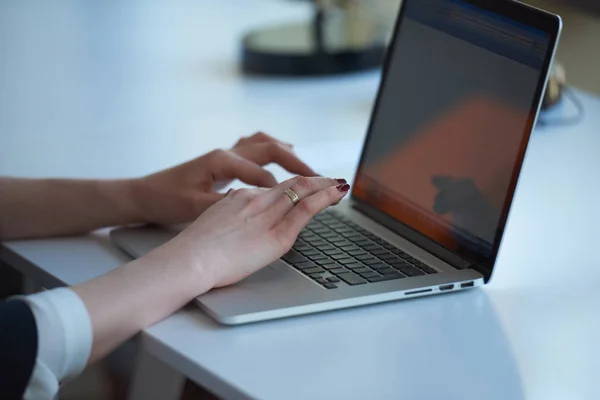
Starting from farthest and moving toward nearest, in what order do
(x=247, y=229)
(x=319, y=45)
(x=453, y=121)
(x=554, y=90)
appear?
(x=319, y=45) → (x=554, y=90) → (x=453, y=121) → (x=247, y=229)

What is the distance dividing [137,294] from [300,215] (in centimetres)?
18

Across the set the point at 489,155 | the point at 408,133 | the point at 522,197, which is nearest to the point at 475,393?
the point at 489,155

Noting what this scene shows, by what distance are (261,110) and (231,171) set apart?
529 mm

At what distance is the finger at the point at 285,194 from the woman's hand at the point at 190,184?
0.10 metres

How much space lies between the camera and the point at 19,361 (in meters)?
0.81

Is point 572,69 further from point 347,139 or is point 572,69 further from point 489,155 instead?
point 489,155

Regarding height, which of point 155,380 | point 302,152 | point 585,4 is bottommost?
point 155,380

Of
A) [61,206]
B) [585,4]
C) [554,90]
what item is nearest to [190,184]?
[61,206]

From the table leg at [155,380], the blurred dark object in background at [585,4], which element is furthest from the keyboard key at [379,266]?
the blurred dark object in background at [585,4]

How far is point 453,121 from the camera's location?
1057 mm

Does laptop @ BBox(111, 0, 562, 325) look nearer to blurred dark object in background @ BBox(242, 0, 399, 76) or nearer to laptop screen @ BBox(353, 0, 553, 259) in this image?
laptop screen @ BBox(353, 0, 553, 259)

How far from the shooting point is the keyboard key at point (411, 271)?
973mm

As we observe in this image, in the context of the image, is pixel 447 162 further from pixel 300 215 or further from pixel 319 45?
pixel 319 45

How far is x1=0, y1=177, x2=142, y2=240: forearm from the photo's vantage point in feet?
3.53
